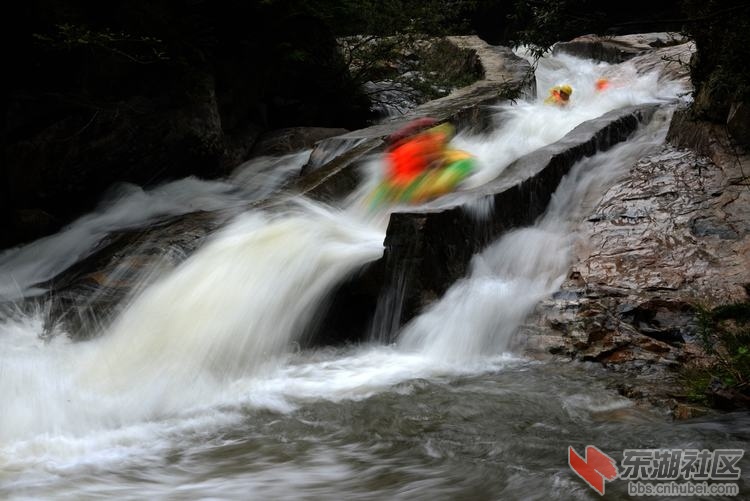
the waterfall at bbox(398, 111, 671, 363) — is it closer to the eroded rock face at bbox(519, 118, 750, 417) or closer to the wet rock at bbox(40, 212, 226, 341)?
the eroded rock face at bbox(519, 118, 750, 417)

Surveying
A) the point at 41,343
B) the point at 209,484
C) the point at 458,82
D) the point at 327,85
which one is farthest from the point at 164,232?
the point at 458,82

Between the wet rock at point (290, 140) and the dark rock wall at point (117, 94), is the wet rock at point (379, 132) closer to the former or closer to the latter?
the wet rock at point (290, 140)

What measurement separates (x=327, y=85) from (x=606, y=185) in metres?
5.88

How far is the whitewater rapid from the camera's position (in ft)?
12.1

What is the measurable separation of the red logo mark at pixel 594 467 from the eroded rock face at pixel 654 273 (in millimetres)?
764

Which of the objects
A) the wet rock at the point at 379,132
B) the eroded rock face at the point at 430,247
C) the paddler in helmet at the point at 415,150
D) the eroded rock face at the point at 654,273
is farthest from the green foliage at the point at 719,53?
the paddler in helmet at the point at 415,150

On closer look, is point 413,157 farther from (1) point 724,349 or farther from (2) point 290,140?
(1) point 724,349

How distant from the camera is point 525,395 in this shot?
3.96 metres

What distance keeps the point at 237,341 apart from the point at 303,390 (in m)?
0.85

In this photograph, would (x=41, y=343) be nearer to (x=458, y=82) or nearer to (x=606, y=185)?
(x=606, y=185)

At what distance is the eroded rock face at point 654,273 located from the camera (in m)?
4.48

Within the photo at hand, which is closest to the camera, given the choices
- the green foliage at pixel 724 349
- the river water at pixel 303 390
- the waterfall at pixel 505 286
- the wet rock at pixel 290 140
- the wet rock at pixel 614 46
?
the river water at pixel 303 390

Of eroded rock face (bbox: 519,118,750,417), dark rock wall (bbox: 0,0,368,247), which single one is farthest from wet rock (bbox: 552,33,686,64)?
eroded rock face (bbox: 519,118,750,417)

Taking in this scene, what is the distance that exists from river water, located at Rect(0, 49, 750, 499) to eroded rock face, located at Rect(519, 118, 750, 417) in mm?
209
